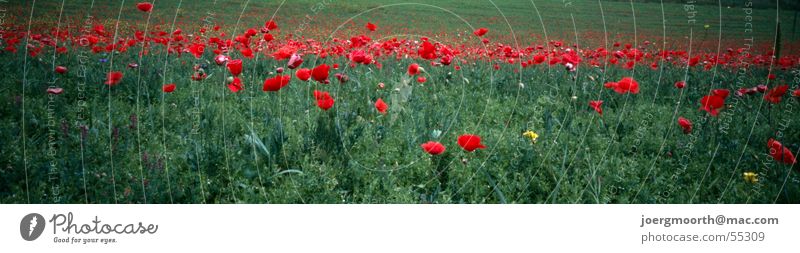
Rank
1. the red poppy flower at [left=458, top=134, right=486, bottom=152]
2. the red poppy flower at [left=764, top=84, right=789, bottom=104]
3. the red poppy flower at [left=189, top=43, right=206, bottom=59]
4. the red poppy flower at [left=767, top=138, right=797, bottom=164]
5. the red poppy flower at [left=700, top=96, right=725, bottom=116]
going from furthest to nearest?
the red poppy flower at [left=189, top=43, right=206, bottom=59] < the red poppy flower at [left=764, top=84, right=789, bottom=104] < the red poppy flower at [left=700, top=96, right=725, bottom=116] < the red poppy flower at [left=767, top=138, right=797, bottom=164] < the red poppy flower at [left=458, top=134, right=486, bottom=152]

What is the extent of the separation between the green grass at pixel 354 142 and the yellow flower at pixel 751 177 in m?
0.05

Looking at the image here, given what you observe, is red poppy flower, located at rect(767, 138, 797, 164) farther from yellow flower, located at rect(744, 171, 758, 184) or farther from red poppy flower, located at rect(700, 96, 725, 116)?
red poppy flower, located at rect(700, 96, 725, 116)

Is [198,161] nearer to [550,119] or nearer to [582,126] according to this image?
[550,119]

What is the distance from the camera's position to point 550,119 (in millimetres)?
3047

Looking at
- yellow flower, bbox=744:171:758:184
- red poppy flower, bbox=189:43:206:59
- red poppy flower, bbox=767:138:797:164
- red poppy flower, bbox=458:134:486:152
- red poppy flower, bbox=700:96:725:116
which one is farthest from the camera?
red poppy flower, bbox=189:43:206:59

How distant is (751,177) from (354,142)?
2.00 metres

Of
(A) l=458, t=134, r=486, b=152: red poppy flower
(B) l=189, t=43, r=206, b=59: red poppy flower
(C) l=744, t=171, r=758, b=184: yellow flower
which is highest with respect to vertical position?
(A) l=458, t=134, r=486, b=152: red poppy flower

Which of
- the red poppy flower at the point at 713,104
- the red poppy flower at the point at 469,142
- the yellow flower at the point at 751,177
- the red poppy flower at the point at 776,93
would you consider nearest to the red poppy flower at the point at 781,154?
the yellow flower at the point at 751,177

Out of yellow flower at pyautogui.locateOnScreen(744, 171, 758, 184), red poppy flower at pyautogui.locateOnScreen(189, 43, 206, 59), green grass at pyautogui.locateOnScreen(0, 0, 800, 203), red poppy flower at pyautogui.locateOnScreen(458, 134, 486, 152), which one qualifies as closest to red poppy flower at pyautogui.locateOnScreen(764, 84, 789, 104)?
green grass at pyautogui.locateOnScreen(0, 0, 800, 203)

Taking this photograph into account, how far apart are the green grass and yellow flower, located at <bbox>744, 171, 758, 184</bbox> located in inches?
1.9

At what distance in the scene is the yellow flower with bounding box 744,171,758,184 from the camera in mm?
2646

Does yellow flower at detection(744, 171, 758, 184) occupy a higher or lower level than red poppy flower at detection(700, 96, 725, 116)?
lower

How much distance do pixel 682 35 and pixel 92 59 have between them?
191 inches
